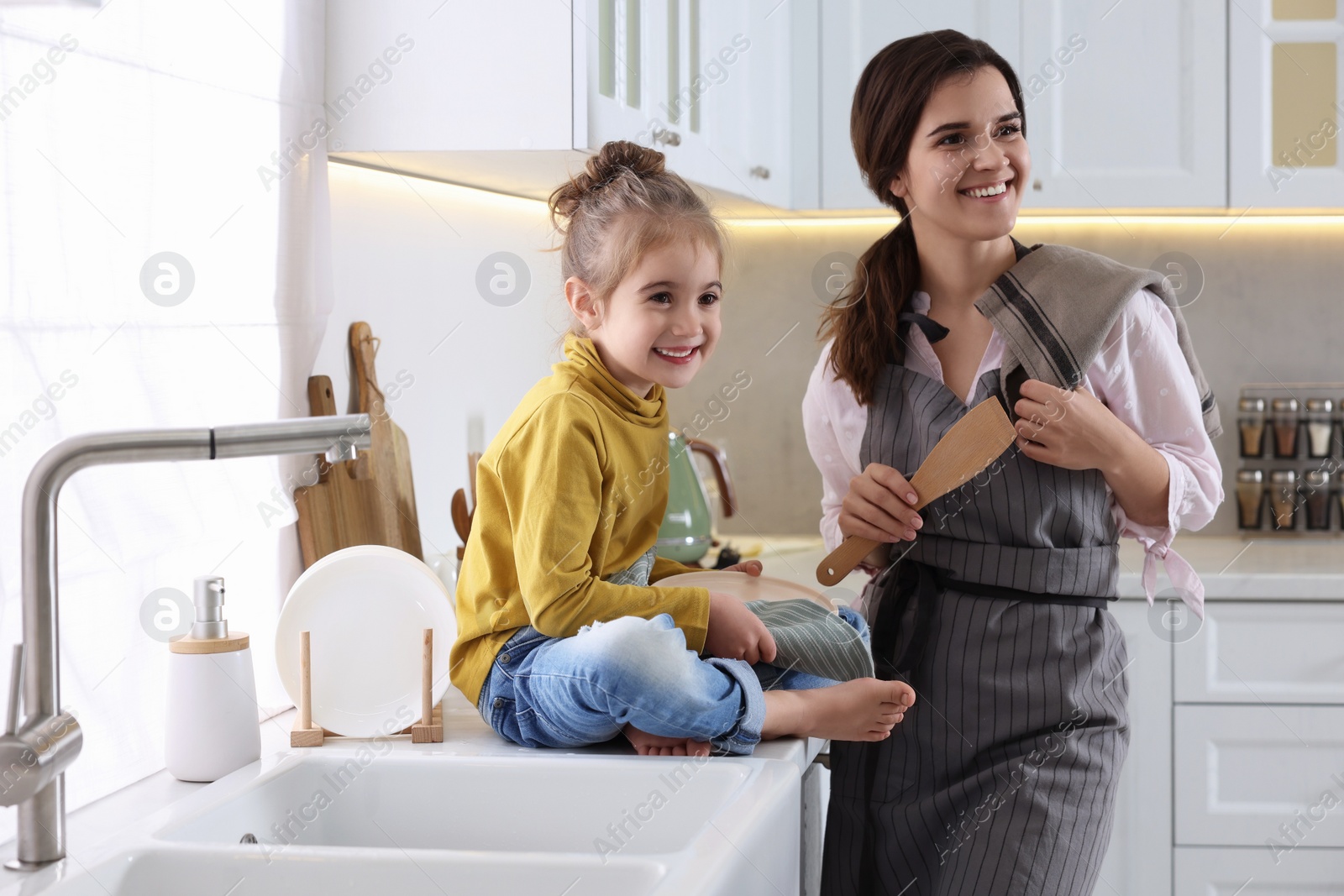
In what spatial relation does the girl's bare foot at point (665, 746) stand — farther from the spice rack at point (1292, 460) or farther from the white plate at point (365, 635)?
the spice rack at point (1292, 460)

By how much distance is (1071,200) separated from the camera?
7.11 feet

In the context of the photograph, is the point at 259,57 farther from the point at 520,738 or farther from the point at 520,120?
the point at 520,738

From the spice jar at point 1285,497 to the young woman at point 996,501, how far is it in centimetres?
120

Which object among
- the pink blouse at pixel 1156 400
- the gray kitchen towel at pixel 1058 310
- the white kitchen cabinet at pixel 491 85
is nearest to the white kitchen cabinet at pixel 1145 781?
the pink blouse at pixel 1156 400

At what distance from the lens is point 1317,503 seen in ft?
7.61

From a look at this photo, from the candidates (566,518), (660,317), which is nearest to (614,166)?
(660,317)

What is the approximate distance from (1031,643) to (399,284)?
86 centimetres

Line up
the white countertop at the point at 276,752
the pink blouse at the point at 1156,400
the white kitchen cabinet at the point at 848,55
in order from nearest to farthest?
the white countertop at the point at 276,752 < the pink blouse at the point at 1156,400 < the white kitchen cabinet at the point at 848,55

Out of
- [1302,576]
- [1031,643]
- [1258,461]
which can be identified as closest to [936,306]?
[1031,643]

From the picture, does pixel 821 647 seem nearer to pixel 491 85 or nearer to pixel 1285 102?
pixel 491 85

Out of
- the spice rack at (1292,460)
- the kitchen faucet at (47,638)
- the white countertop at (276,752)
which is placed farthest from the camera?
the spice rack at (1292,460)

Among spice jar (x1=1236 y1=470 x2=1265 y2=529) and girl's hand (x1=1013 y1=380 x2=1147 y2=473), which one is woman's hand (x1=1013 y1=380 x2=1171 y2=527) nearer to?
girl's hand (x1=1013 y1=380 x2=1147 y2=473)

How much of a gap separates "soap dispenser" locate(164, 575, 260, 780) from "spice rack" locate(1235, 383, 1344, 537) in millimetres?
1987

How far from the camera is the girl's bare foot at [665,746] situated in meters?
0.99
